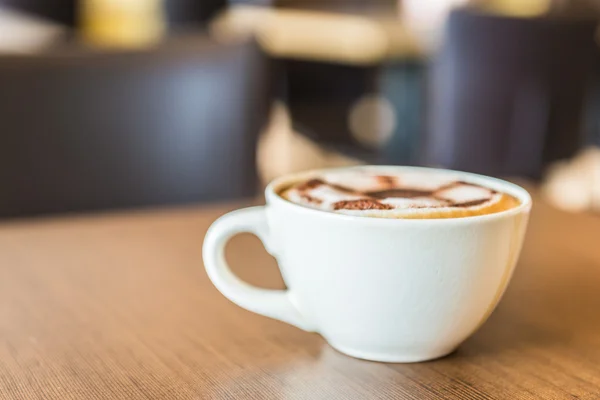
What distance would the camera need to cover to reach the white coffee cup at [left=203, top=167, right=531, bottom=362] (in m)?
0.33

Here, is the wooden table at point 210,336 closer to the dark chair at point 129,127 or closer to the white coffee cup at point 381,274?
the white coffee cup at point 381,274

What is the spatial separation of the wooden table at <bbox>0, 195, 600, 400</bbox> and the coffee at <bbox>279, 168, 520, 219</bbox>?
7 cm

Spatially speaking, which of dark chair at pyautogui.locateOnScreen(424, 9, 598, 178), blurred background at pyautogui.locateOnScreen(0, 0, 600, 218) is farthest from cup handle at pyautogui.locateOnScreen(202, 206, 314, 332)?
dark chair at pyautogui.locateOnScreen(424, 9, 598, 178)

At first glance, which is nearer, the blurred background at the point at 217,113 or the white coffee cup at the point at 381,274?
the white coffee cup at the point at 381,274

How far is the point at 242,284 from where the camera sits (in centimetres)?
38

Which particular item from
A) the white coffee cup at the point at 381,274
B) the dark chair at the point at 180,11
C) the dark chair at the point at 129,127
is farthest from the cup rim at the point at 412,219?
the dark chair at the point at 180,11

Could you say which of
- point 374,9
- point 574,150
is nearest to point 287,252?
point 574,150

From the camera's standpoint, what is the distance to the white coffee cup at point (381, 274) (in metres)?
0.33

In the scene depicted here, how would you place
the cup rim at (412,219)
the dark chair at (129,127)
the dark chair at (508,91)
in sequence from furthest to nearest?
the dark chair at (508,91), the dark chair at (129,127), the cup rim at (412,219)

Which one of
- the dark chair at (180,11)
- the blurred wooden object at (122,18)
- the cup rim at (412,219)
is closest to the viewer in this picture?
the cup rim at (412,219)

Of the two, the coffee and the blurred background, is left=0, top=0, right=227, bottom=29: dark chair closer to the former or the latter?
the blurred background

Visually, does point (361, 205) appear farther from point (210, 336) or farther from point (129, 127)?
point (129, 127)

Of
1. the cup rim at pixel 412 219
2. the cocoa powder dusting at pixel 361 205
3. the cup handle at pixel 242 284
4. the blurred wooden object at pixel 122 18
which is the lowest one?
the blurred wooden object at pixel 122 18

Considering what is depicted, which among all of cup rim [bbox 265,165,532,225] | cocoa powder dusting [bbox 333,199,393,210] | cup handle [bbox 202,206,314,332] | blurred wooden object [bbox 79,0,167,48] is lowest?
blurred wooden object [bbox 79,0,167,48]
